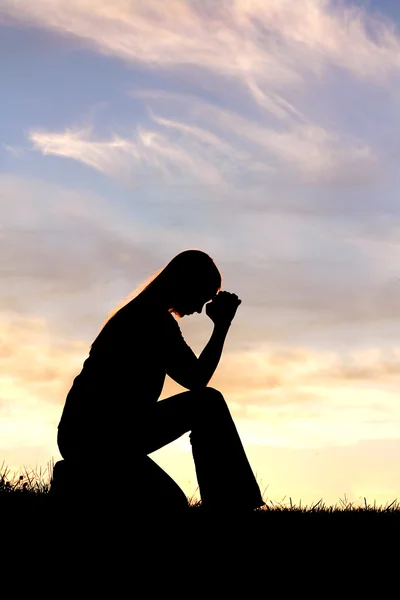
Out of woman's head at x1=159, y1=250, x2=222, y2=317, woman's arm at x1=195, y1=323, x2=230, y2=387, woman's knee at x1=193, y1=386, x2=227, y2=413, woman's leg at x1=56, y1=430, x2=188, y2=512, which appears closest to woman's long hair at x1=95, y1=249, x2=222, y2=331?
woman's head at x1=159, y1=250, x2=222, y2=317

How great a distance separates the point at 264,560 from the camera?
6.30 m

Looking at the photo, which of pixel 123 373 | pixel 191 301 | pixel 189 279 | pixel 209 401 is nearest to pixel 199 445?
pixel 209 401

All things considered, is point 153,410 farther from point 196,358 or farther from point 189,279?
point 189,279

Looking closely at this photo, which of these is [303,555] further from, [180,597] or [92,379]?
[92,379]

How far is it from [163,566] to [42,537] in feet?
3.42

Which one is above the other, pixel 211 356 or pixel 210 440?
pixel 211 356

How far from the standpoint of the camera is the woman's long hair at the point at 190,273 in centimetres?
650

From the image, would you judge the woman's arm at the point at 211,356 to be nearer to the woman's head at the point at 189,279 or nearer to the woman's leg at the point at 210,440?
the woman's leg at the point at 210,440

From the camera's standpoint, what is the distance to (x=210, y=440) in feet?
20.9

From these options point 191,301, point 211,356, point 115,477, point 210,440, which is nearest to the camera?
point 115,477

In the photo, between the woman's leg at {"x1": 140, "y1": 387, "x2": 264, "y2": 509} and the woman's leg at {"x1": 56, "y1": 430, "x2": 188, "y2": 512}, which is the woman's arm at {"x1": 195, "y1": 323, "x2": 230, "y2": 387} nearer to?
the woman's leg at {"x1": 140, "y1": 387, "x2": 264, "y2": 509}

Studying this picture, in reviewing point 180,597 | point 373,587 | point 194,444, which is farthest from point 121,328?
point 373,587

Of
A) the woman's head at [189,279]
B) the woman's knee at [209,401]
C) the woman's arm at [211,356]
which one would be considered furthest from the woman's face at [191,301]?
the woman's knee at [209,401]

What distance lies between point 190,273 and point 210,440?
1326 millimetres
